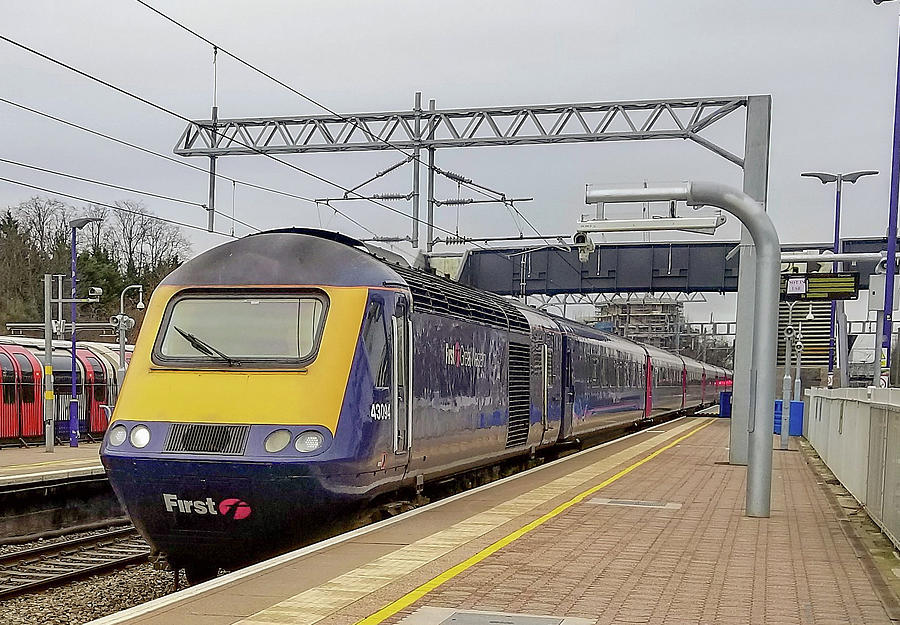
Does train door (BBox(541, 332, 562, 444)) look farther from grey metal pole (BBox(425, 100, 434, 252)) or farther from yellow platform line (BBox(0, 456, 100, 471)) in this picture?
yellow platform line (BBox(0, 456, 100, 471))

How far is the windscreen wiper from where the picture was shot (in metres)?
11.0

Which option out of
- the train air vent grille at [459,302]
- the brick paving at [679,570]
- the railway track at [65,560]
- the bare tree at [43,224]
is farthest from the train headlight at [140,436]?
the bare tree at [43,224]

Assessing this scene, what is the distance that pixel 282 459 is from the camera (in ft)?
34.1

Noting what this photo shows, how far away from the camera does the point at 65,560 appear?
600 inches

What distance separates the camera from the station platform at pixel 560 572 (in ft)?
24.9

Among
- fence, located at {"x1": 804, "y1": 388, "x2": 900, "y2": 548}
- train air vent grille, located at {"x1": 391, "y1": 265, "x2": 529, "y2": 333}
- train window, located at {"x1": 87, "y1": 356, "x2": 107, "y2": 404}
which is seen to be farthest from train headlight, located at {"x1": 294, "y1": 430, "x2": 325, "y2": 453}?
train window, located at {"x1": 87, "y1": 356, "x2": 107, "y2": 404}

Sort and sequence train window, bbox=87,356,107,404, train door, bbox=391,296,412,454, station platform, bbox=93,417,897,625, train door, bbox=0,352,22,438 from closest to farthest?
1. station platform, bbox=93,417,897,625
2. train door, bbox=391,296,412,454
3. train door, bbox=0,352,22,438
4. train window, bbox=87,356,107,404

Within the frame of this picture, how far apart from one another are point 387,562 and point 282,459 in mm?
1633

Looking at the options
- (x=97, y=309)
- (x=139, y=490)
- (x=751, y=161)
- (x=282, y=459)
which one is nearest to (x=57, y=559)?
(x=139, y=490)

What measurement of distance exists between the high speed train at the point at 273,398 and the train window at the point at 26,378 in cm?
2119

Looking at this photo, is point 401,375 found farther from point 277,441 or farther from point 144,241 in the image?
point 144,241

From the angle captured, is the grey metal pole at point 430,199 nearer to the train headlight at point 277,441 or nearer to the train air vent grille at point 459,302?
the train air vent grille at point 459,302

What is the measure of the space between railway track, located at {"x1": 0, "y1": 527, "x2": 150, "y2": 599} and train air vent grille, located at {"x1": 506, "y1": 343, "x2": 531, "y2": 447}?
5.87 meters

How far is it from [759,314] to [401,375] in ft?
14.6
